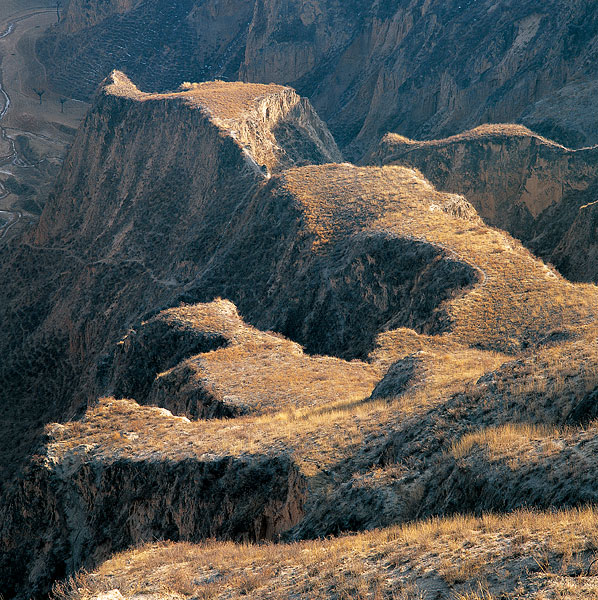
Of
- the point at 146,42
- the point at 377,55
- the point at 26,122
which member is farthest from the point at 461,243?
the point at 146,42

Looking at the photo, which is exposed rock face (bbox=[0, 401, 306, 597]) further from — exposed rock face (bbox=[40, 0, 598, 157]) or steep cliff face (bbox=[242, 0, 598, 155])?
A: steep cliff face (bbox=[242, 0, 598, 155])

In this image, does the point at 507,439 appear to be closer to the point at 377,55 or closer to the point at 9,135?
the point at 377,55

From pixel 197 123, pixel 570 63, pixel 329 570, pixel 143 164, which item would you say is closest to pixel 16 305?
pixel 143 164

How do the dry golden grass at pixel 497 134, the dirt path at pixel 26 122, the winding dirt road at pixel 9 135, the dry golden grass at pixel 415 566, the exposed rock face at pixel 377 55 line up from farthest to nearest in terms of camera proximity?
the dirt path at pixel 26 122 → the winding dirt road at pixel 9 135 → the exposed rock face at pixel 377 55 → the dry golden grass at pixel 497 134 → the dry golden grass at pixel 415 566

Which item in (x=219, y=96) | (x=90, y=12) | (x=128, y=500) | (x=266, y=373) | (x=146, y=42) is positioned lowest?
(x=128, y=500)

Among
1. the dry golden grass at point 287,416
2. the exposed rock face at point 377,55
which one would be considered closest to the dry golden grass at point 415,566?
the dry golden grass at point 287,416

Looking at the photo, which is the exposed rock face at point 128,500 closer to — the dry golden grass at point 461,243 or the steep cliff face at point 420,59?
the dry golden grass at point 461,243
